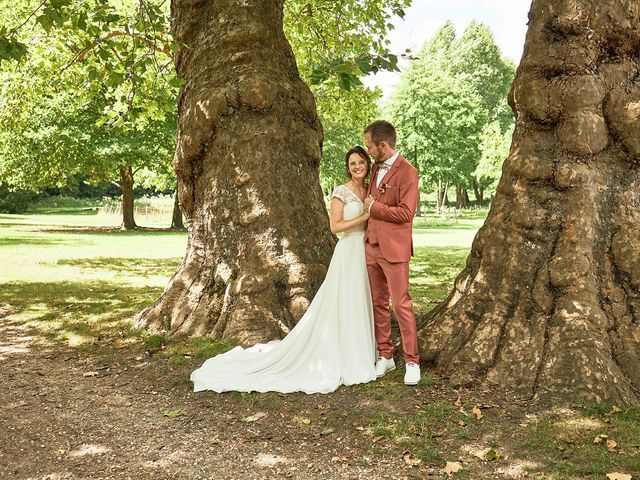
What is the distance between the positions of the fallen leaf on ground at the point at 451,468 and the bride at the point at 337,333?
1.93 meters

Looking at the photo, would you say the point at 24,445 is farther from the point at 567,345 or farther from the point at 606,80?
the point at 606,80

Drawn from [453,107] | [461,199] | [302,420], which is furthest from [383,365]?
[461,199]

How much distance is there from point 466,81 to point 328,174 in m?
17.8

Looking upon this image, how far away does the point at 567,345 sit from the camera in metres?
5.37

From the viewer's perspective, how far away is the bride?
20.7 feet

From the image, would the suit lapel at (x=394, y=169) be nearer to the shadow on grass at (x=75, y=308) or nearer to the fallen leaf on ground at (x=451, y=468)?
the fallen leaf on ground at (x=451, y=468)

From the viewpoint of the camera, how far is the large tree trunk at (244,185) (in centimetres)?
771

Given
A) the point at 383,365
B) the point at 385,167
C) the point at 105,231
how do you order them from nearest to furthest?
the point at 385,167 → the point at 383,365 → the point at 105,231

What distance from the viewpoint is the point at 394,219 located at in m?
5.95

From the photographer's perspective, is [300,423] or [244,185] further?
[244,185]

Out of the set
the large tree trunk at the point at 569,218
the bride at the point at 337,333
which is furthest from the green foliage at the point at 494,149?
the bride at the point at 337,333

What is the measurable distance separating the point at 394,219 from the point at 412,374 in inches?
61.7

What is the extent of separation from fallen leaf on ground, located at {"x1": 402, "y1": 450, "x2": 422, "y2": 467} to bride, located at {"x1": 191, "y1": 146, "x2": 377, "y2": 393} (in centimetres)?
169

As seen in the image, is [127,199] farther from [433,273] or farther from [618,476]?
[618,476]
